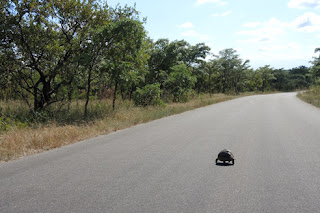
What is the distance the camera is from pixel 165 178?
4699mm

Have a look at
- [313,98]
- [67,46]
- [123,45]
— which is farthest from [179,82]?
[313,98]

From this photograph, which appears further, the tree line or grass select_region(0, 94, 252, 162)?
the tree line

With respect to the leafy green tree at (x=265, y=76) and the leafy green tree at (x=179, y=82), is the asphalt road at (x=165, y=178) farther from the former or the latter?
the leafy green tree at (x=265, y=76)

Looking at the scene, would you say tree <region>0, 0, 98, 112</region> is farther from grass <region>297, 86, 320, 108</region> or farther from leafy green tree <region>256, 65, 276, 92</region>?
leafy green tree <region>256, 65, 276, 92</region>

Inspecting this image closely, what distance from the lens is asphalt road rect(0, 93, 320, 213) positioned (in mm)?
3627

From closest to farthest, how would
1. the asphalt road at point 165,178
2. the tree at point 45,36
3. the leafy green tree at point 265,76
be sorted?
1. the asphalt road at point 165,178
2. the tree at point 45,36
3. the leafy green tree at point 265,76

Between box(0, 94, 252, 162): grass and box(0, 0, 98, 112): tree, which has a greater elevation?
box(0, 0, 98, 112): tree

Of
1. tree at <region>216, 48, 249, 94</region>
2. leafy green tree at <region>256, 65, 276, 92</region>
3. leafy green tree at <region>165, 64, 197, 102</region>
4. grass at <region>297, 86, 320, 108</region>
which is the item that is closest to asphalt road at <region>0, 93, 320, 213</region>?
leafy green tree at <region>165, 64, 197, 102</region>

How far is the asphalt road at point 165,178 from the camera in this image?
3627 mm

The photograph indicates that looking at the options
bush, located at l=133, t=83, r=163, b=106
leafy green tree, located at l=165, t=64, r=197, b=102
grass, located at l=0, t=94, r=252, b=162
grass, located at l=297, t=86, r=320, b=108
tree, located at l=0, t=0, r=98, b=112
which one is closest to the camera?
grass, located at l=0, t=94, r=252, b=162

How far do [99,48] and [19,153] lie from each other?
278 inches

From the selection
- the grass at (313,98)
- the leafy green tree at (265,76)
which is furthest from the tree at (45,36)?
the leafy green tree at (265,76)

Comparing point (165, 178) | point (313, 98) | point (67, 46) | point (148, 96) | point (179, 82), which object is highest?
point (67, 46)

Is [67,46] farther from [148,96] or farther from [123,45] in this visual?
[148,96]
